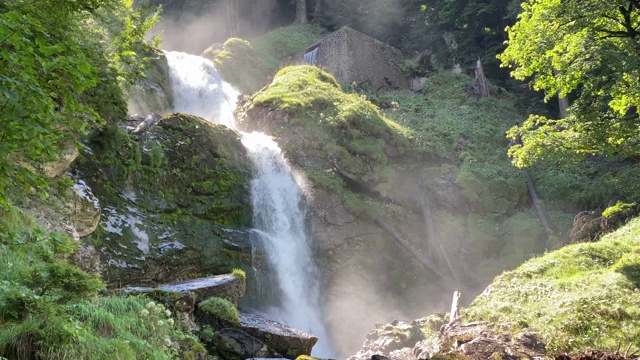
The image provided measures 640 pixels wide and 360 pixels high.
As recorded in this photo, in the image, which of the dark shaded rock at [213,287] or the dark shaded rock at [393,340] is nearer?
the dark shaded rock at [213,287]

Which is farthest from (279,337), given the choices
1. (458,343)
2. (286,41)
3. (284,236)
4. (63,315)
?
(286,41)

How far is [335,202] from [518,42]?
8.07 metres

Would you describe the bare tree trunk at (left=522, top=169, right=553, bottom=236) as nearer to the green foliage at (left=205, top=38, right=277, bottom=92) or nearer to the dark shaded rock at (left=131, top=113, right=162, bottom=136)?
the dark shaded rock at (left=131, top=113, right=162, bottom=136)

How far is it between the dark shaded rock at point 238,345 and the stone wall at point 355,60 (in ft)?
77.2

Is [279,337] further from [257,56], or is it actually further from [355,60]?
[257,56]

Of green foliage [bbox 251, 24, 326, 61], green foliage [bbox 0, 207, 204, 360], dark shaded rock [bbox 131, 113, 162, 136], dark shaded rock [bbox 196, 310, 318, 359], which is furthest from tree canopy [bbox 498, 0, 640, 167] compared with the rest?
green foliage [bbox 251, 24, 326, 61]

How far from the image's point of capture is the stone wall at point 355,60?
30703 millimetres

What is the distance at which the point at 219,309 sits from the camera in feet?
26.6

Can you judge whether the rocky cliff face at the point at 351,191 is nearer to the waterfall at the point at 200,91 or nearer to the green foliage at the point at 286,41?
the waterfall at the point at 200,91

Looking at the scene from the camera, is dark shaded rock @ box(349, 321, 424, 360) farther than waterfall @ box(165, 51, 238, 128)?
No

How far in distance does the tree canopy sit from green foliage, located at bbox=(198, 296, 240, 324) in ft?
26.3

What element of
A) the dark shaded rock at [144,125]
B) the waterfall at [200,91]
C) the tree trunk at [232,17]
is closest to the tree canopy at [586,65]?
the dark shaded rock at [144,125]

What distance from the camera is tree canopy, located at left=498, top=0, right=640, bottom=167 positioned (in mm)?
10336

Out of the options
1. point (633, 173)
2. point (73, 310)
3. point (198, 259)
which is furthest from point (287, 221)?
point (633, 173)
